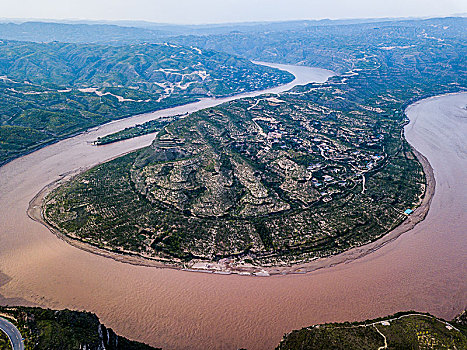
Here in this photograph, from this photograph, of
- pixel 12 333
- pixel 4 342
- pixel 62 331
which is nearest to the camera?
pixel 4 342

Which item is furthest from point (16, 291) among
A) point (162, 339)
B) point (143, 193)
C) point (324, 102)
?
point (324, 102)

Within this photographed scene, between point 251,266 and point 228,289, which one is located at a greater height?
point 251,266

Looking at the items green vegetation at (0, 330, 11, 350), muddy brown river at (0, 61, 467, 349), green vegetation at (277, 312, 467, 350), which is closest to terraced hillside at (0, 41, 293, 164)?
muddy brown river at (0, 61, 467, 349)

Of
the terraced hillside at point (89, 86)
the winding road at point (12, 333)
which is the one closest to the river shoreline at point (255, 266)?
the winding road at point (12, 333)

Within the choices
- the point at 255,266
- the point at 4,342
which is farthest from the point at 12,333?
the point at 255,266

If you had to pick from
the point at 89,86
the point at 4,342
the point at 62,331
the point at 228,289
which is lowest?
the point at 228,289

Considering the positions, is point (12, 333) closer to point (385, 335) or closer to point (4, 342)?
point (4, 342)

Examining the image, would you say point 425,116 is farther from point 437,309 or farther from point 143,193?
point 143,193
